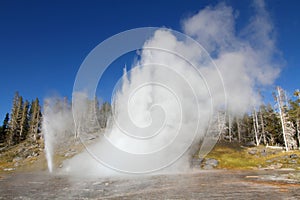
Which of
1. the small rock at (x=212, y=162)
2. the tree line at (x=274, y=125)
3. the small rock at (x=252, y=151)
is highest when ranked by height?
the tree line at (x=274, y=125)

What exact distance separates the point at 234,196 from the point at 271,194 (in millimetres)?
2847

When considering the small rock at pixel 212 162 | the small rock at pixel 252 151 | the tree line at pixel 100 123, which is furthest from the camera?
the tree line at pixel 100 123

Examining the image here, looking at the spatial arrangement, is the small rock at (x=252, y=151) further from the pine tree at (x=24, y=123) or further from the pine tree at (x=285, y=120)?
the pine tree at (x=24, y=123)


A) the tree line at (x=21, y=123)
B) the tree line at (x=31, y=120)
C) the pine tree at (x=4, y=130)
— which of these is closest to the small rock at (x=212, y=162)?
the tree line at (x=31, y=120)

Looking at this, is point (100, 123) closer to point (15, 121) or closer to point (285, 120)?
point (15, 121)

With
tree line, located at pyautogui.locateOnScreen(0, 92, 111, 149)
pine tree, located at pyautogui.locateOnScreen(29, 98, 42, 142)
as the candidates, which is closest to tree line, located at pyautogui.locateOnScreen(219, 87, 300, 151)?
tree line, located at pyautogui.locateOnScreen(0, 92, 111, 149)

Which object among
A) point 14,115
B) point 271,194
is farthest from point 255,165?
point 14,115

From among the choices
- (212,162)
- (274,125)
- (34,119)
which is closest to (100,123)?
(34,119)

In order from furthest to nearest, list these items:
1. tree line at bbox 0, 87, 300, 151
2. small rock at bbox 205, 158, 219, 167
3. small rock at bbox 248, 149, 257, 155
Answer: tree line at bbox 0, 87, 300, 151
small rock at bbox 248, 149, 257, 155
small rock at bbox 205, 158, 219, 167

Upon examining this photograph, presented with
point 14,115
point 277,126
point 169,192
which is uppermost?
point 14,115

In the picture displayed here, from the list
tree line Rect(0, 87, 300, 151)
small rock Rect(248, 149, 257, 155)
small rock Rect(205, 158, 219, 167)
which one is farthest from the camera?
tree line Rect(0, 87, 300, 151)

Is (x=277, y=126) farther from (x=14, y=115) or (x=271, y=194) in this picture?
(x=14, y=115)

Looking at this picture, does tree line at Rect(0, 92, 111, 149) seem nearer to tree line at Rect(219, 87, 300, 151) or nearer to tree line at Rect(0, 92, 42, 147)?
tree line at Rect(0, 92, 42, 147)

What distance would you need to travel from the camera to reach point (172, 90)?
42062mm
